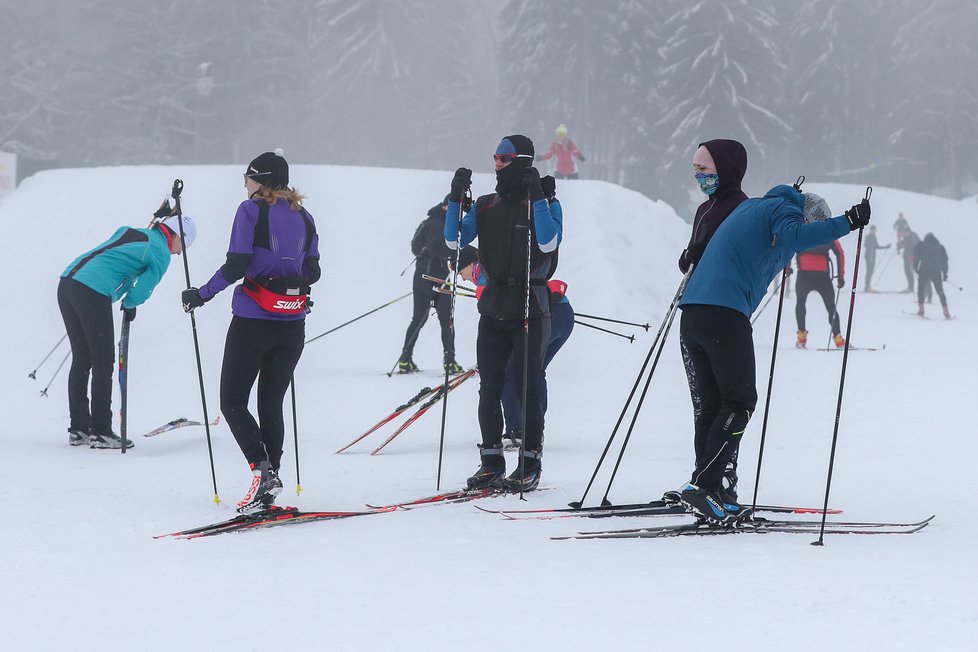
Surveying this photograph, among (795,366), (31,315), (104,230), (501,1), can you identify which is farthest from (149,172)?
(501,1)

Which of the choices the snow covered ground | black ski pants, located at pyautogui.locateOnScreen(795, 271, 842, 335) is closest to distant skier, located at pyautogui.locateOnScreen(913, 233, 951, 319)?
the snow covered ground

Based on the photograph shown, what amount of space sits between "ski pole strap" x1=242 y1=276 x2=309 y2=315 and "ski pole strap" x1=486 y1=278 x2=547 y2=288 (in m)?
1.04

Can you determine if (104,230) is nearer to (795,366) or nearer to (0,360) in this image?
(0,360)

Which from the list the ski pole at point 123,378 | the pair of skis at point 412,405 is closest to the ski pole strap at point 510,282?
the pair of skis at point 412,405

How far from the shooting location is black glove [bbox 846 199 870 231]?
405cm

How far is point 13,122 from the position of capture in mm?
47594

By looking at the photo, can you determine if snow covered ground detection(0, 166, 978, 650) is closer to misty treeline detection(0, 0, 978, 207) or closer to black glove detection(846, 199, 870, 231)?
black glove detection(846, 199, 870, 231)

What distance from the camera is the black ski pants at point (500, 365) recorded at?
18.5 feet

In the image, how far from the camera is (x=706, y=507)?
14.9ft

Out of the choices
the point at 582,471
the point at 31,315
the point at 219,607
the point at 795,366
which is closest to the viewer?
the point at 219,607

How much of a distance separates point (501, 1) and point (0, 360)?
74.9 meters

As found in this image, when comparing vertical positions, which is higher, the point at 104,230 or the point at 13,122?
the point at 13,122

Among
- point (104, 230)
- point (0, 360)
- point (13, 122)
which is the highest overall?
point (13, 122)

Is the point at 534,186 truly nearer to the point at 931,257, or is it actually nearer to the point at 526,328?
the point at 526,328
